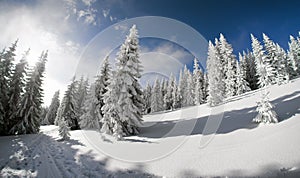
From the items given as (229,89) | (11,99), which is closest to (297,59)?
(229,89)

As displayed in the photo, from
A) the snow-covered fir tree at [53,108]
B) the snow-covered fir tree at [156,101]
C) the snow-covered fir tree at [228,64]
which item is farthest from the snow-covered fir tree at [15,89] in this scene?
the snow-covered fir tree at [156,101]

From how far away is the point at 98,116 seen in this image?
23.4 metres

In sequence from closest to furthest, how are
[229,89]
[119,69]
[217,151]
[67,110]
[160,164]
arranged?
[160,164] → [217,151] → [119,69] → [67,110] → [229,89]

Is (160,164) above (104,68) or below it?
below

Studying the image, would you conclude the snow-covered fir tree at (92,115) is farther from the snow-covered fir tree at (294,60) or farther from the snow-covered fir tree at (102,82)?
the snow-covered fir tree at (294,60)

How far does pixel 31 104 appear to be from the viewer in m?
22.4

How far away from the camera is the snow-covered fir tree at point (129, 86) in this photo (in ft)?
47.2

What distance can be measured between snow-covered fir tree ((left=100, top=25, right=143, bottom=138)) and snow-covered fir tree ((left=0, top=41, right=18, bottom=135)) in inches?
663

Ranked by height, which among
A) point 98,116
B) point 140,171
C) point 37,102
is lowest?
point 140,171

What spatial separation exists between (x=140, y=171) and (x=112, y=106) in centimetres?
873

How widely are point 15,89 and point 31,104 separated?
10.4 feet

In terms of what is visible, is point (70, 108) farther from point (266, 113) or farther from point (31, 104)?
point (266, 113)

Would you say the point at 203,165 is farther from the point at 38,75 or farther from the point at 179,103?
the point at 179,103

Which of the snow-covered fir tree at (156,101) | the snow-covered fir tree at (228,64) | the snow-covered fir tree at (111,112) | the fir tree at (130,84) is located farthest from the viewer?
the snow-covered fir tree at (156,101)
